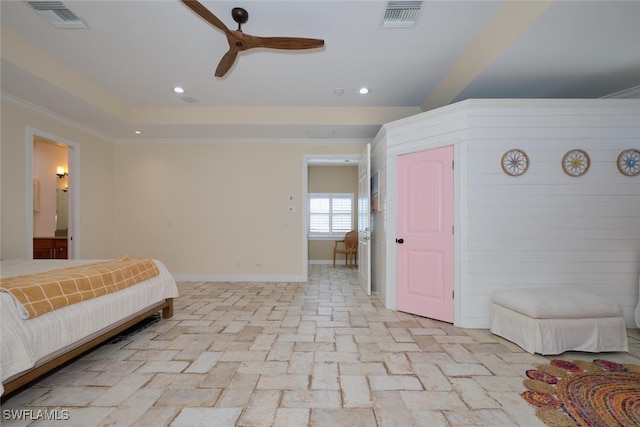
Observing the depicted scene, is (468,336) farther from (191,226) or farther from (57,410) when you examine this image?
(191,226)

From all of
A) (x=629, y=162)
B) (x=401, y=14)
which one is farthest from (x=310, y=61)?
(x=629, y=162)

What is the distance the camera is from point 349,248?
742 centimetres

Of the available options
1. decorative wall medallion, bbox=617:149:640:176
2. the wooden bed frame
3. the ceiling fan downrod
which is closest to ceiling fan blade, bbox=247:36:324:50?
the ceiling fan downrod

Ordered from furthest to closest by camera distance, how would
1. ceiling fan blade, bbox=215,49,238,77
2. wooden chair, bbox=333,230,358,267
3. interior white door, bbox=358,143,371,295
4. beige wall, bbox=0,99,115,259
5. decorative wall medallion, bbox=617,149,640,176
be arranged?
1. wooden chair, bbox=333,230,358,267
2. interior white door, bbox=358,143,371,295
3. beige wall, bbox=0,99,115,259
4. decorative wall medallion, bbox=617,149,640,176
5. ceiling fan blade, bbox=215,49,238,77

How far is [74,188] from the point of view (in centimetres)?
464

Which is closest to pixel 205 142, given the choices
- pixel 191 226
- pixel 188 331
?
pixel 191 226

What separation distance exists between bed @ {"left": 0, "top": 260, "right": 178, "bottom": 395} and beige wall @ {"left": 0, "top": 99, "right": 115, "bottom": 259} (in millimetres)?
963

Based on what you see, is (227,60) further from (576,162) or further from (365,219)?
(576,162)

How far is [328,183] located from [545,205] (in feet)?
17.6

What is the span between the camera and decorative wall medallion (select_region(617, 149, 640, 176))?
303cm

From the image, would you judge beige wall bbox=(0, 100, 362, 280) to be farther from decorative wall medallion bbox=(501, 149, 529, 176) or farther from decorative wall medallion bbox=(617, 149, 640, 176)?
decorative wall medallion bbox=(617, 149, 640, 176)

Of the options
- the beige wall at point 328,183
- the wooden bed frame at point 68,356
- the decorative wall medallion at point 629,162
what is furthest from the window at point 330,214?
the decorative wall medallion at point 629,162

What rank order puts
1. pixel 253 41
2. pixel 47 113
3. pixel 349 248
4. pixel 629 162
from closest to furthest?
pixel 253 41
pixel 629 162
pixel 47 113
pixel 349 248

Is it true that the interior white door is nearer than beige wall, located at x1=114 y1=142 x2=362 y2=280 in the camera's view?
Yes
